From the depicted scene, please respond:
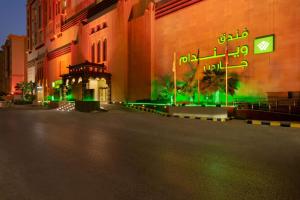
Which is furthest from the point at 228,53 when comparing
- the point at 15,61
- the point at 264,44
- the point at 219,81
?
the point at 15,61

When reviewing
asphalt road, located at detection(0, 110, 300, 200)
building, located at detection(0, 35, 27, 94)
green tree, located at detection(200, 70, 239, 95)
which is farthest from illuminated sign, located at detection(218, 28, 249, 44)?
building, located at detection(0, 35, 27, 94)

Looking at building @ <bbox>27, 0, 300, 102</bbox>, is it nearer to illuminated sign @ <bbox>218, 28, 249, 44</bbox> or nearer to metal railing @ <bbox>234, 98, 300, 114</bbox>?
illuminated sign @ <bbox>218, 28, 249, 44</bbox>

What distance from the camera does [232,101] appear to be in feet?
73.3

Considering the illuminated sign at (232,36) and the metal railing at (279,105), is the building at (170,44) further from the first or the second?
the metal railing at (279,105)

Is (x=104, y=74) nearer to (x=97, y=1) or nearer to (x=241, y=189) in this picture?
(x=97, y=1)

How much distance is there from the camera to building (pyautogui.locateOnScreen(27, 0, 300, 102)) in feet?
65.8

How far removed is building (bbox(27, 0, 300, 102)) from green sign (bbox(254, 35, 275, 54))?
0.08 metres

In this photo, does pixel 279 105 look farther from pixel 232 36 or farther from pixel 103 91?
pixel 103 91

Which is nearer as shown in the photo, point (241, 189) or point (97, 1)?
point (241, 189)

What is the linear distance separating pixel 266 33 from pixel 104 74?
22081mm

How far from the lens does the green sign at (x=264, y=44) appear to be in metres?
20.2

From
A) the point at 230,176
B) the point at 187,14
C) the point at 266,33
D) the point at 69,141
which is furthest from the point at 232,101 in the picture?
the point at 230,176

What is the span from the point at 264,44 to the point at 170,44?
11.2 m

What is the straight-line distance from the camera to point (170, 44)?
97.0 ft
